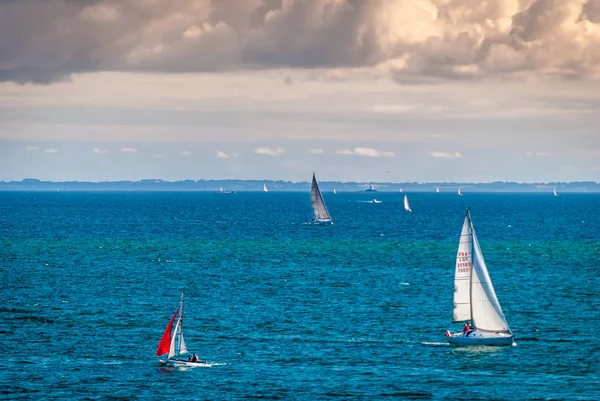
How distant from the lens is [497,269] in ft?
479

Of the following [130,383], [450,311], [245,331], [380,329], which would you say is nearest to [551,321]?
[450,311]

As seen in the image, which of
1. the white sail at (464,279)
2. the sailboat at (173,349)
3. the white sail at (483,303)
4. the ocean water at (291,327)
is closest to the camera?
the ocean water at (291,327)

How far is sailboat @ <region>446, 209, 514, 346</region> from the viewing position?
277 ft

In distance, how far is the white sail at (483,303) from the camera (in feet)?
279

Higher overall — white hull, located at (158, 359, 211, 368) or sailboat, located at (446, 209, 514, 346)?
sailboat, located at (446, 209, 514, 346)

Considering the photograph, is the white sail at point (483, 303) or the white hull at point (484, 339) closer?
the white hull at point (484, 339)

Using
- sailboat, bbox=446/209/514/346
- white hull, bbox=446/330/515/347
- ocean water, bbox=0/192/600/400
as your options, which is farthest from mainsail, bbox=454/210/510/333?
ocean water, bbox=0/192/600/400

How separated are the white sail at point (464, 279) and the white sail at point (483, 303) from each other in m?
0.38

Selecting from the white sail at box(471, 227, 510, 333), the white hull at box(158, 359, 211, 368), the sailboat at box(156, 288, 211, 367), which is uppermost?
the white sail at box(471, 227, 510, 333)

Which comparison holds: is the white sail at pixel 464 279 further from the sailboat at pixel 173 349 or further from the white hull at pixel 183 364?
the sailboat at pixel 173 349

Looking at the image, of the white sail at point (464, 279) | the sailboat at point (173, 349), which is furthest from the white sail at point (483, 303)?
the sailboat at point (173, 349)

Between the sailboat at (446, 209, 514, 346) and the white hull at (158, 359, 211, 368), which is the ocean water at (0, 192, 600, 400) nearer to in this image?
the white hull at (158, 359, 211, 368)

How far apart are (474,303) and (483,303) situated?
2.65 feet

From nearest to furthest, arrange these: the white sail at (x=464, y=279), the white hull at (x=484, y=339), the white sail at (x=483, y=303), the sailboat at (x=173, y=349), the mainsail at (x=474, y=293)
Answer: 1. the sailboat at (x=173, y=349)
2. the white hull at (x=484, y=339)
3. the white sail at (x=483, y=303)
4. the mainsail at (x=474, y=293)
5. the white sail at (x=464, y=279)
